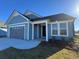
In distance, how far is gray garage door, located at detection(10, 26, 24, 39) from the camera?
22.3 meters

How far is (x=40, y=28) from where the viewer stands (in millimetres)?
22312

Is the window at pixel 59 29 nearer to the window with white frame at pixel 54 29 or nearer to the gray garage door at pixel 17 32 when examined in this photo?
the window with white frame at pixel 54 29

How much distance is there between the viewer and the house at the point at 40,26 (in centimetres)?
1703

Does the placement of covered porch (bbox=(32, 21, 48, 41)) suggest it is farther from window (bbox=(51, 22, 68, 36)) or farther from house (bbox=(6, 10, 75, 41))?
window (bbox=(51, 22, 68, 36))

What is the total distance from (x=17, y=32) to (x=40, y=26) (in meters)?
5.02

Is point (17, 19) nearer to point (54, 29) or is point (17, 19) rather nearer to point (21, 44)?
point (21, 44)

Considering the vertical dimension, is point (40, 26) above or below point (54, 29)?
above

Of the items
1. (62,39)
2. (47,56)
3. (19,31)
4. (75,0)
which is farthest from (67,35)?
(19,31)

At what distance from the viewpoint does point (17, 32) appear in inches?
922

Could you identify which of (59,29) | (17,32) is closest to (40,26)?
(17,32)

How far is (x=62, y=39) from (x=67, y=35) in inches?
37.2

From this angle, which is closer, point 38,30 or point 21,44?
point 21,44

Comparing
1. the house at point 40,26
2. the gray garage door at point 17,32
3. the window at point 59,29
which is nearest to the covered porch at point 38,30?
the house at point 40,26

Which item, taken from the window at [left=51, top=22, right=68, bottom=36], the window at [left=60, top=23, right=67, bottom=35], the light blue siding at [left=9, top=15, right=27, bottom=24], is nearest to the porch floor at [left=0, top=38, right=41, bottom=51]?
the window at [left=51, top=22, right=68, bottom=36]
